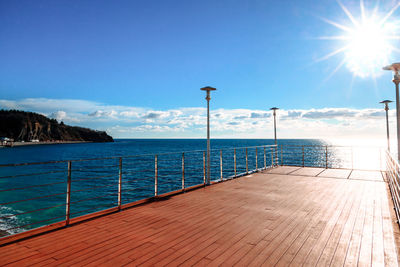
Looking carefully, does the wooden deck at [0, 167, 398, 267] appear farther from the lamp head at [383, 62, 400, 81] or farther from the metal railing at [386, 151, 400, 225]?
the lamp head at [383, 62, 400, 81]

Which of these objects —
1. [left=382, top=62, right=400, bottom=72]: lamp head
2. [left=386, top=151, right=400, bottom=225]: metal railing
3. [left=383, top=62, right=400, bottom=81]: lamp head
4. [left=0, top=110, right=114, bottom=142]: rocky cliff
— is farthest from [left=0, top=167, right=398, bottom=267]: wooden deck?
[left=0, top=110, right=114, bottom=142]: rocky cliff

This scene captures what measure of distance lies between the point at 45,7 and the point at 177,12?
12.7 feet

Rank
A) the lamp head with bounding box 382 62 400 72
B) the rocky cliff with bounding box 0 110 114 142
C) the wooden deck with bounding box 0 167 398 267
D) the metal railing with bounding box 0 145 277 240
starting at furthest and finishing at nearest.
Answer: the rocky cliff with bounding box 0 110 114 142 < the lamp head with bounding box 382 62 400 72 < the metal railing with bounding box 0 145 277 240 < the wooden deck with bounding box 0 167 398 267

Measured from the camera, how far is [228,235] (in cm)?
230

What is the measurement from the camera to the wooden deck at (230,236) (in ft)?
5.96

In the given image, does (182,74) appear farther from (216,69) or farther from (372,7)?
(372,7)

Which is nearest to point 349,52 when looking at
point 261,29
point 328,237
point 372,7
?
point 372,7

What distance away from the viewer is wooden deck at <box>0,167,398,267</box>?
182 cm

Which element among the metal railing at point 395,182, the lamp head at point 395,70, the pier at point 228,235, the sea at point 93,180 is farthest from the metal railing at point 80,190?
the lamp head at point 395,70

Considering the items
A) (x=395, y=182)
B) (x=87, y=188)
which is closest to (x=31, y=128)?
(x=87, y=188)

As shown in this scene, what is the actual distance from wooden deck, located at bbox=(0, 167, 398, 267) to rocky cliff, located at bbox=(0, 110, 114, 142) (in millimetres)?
94128

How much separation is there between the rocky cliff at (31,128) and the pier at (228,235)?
9401 centimetres

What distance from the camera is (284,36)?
7.18 metres

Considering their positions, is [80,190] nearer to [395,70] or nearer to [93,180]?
[395,70]
